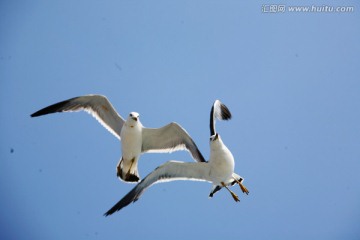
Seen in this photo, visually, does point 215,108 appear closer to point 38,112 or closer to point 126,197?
point 126,197

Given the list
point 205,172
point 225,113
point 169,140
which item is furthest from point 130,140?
point 225,113

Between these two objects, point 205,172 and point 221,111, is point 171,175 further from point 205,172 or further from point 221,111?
point 221,111

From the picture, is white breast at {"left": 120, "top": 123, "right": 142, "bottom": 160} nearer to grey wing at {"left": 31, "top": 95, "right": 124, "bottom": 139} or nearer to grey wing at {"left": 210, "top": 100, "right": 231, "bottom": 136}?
grey wing at {"left": 31, "top": 95, "right": 124, "bottom": 139}

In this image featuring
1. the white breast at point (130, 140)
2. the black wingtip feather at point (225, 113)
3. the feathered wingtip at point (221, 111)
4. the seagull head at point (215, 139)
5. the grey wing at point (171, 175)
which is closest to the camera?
the seagull head at point (215, 139)

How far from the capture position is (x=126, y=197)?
799cm

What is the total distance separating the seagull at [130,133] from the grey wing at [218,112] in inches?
28.7

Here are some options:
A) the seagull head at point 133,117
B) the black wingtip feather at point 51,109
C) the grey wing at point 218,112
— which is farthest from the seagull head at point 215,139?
the black wingtip feather at point 51,109

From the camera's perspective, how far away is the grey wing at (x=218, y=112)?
7994 mm

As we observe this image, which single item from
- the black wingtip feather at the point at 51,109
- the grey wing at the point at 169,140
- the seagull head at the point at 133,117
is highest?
the black wingtip feather at the point at 51,109

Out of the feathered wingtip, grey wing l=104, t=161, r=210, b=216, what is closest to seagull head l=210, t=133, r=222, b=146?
grey wing l=104, t=161, r=210, b=216

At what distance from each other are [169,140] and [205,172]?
1323 millimetres

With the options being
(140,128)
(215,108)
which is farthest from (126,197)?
(215,108)

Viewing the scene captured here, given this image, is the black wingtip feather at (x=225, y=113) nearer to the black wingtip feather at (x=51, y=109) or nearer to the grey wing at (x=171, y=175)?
the grey wing at (x=171, y=175)

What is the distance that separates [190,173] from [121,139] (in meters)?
1.36
